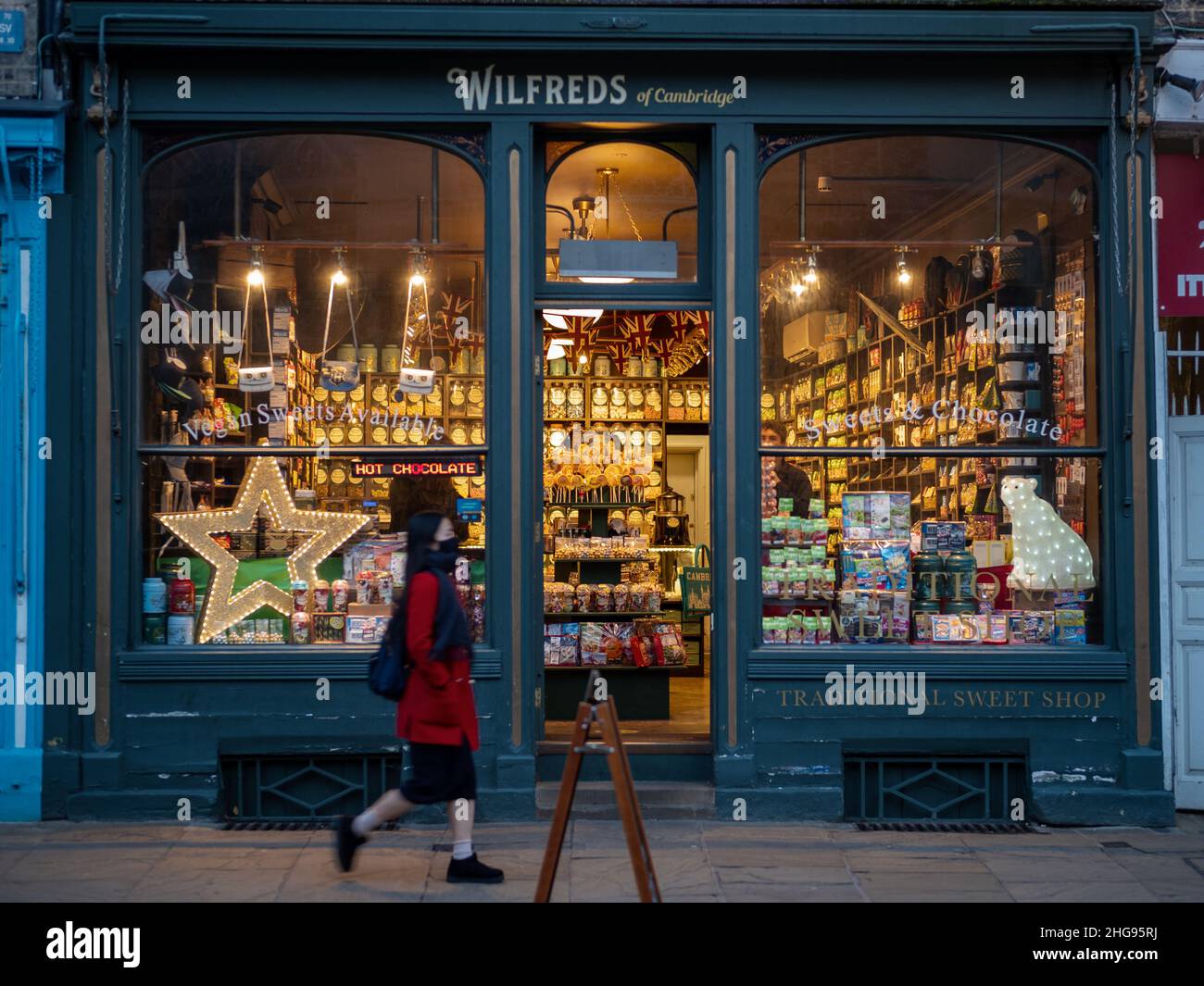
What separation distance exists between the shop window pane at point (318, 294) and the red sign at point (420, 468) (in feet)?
0.46

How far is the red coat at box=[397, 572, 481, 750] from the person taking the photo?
21.1 feet

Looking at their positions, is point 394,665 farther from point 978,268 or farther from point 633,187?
point 978,268

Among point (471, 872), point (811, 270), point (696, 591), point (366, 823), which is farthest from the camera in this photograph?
point (696, 591)

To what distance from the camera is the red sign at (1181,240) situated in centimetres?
841

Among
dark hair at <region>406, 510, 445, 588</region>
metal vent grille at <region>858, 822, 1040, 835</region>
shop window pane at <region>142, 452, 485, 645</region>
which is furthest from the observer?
shop window pane at <region>142, 452, 485, 645</region>

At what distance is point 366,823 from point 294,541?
2533 millimetres

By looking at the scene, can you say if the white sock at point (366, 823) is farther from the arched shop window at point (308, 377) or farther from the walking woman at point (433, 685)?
the arched shop window at point (308, 377)

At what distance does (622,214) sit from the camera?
868cm

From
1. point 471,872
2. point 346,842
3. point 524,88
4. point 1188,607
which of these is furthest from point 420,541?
point 1188,607

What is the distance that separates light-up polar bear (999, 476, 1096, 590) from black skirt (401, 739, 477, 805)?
4077mm

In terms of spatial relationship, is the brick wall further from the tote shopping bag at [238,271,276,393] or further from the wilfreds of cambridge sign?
the wilfreds of cambridge sign

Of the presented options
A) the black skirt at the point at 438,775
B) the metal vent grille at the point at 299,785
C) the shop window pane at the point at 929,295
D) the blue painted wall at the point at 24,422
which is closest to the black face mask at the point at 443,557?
the black skirt at the point at 438,775

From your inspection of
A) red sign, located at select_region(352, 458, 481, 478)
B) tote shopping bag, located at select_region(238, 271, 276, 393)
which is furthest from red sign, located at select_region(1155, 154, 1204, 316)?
tote shopping bag, located at select_region(238, 271, 276, 393)
